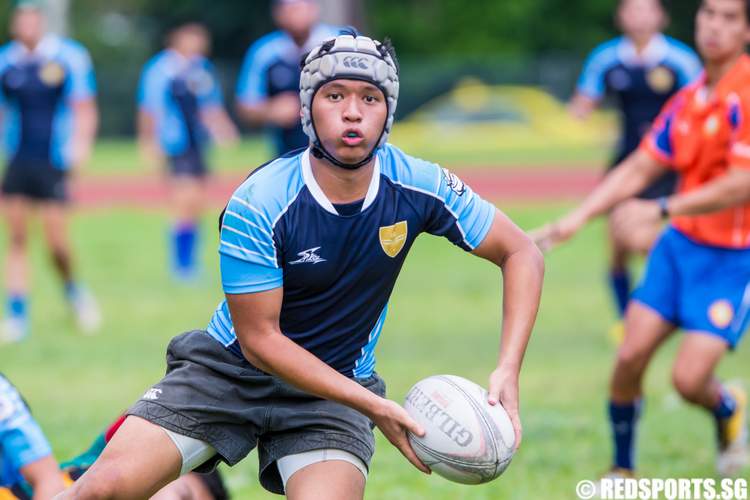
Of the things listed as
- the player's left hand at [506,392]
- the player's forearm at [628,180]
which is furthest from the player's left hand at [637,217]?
the player's left hand at [506,392]

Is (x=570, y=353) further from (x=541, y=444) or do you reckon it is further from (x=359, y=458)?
(x=359, y=458)

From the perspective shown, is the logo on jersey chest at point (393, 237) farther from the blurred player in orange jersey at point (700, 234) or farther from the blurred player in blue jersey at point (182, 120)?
the blurred player in blue jersey at point (182, 120)

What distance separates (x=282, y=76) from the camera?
10820mm

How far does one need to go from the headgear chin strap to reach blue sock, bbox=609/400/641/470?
2.43 metres

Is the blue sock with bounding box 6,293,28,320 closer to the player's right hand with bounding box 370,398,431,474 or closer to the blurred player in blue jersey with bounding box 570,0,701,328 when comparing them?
the blurred player in blue jersey with bounding box 570,0,701,328

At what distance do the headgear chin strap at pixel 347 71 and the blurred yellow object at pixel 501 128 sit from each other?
88.1 ft

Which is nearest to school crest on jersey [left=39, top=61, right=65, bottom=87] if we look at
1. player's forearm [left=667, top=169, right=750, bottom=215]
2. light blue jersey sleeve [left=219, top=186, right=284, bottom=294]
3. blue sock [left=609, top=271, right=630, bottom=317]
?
blue sock [left=609, top=271, right=630, bottom=317]

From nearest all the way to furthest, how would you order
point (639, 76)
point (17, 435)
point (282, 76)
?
point (17, 435)
point (639, 76)
point (282, 76)

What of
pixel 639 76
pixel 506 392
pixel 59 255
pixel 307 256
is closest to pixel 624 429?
pixel 506 392

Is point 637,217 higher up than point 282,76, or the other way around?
point 282,76

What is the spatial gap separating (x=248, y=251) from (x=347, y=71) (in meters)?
0.65

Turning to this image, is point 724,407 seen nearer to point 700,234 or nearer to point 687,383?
point 687,383

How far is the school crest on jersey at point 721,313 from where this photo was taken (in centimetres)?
582

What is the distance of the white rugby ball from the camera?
13.0 feet
